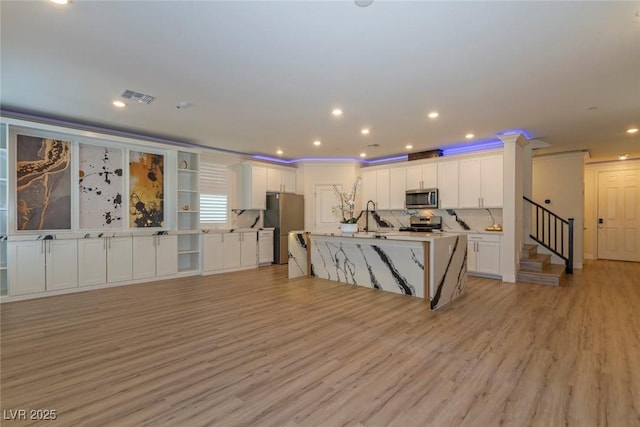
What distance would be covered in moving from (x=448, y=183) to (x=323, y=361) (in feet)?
17.8

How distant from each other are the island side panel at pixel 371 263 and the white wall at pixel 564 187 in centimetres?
442

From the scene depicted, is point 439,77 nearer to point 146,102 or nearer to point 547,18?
point 547,18

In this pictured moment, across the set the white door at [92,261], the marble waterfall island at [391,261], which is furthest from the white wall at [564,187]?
the white door at [92,261]

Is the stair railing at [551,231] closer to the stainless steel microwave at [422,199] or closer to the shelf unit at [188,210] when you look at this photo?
the stainless steel microwave at [422,199]

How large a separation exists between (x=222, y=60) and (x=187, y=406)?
2.98m

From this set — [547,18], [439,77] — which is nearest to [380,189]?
[439,77]

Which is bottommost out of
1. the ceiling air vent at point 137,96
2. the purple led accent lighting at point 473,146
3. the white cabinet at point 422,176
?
the white cabinet at point 422,176

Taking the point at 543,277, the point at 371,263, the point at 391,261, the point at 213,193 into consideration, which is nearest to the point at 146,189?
the point at 213,193

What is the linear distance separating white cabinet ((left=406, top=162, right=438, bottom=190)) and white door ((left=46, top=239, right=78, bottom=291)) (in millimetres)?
6796

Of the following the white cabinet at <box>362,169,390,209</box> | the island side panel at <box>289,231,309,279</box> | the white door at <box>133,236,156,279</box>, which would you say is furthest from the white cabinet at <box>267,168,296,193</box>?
the white door at <box>133,236,156,279</box>

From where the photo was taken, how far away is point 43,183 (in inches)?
191

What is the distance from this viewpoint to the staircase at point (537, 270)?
18.0ft

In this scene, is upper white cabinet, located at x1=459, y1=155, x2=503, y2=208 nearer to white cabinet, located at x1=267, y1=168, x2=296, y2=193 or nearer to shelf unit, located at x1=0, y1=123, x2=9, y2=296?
white cabinet, located at x1=267, y1=168, x2=296, y2=193

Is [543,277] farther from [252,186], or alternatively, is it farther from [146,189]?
[146,189]
